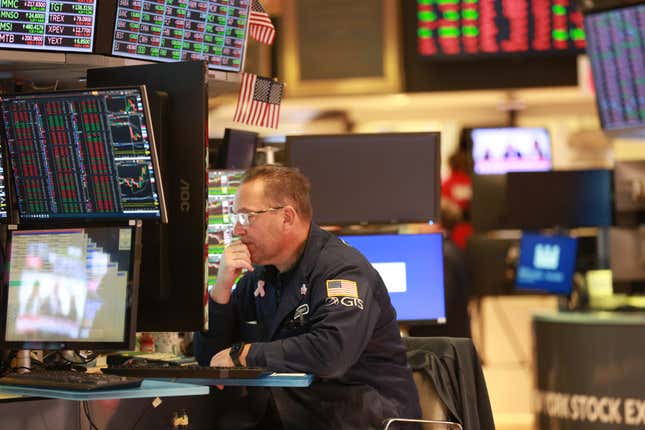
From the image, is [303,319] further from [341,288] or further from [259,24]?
[259,24]

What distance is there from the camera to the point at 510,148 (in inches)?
432

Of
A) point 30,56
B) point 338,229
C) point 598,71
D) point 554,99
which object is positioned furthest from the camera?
point 554,99

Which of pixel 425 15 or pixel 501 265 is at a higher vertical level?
pixel 425 15

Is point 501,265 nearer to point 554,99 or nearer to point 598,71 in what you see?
point 598,71

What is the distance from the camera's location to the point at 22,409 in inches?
123

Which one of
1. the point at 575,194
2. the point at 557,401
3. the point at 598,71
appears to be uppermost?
the point at 598,71

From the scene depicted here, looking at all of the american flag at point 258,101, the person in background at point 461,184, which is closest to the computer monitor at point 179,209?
the american flag at point 258,101

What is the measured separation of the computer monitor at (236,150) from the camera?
434 centimetres

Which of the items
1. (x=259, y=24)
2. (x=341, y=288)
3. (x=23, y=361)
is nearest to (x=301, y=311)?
Answer: (x=341, y=288)

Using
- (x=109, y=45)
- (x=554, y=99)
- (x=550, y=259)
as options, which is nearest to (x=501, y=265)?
(x=550, y=259)

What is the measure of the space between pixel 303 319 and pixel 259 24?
167cm

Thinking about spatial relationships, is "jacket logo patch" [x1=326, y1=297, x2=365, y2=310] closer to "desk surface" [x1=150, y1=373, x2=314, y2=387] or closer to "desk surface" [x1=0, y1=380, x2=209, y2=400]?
"desk surface" [x1=150, y1=373, x2=314, y2=387]

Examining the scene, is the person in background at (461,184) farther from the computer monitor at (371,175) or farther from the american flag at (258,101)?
the american flag at (258,101)

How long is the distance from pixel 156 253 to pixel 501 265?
5.60 meters
